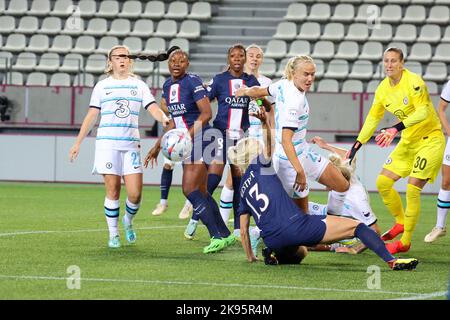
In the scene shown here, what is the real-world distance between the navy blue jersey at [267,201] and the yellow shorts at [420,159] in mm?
2395

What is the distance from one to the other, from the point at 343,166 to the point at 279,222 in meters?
2.04

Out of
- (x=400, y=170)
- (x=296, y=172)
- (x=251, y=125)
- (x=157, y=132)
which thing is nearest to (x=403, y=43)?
(x=157, y=132)

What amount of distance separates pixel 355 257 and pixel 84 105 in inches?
543

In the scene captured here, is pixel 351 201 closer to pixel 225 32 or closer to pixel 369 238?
pixel 369 238

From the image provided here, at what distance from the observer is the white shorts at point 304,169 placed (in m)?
9.70

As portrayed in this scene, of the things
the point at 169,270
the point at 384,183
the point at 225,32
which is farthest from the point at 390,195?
the point at 225,32

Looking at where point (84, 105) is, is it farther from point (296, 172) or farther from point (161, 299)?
point (161, 299)

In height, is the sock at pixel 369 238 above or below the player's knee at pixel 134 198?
above

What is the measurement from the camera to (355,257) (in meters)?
10.0

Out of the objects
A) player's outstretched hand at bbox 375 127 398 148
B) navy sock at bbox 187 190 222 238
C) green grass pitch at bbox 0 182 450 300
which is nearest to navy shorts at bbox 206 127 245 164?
green grass pitch at bbox 0 182 450 300

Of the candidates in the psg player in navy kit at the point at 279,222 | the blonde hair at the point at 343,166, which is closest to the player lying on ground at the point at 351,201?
the blonde hair at the point at 343,166

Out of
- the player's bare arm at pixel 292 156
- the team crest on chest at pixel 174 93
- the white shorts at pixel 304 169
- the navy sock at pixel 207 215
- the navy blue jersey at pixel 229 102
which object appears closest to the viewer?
the player's bare arm at pixel 292 156

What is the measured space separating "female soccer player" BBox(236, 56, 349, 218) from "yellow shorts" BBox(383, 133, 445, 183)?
116 centimetres

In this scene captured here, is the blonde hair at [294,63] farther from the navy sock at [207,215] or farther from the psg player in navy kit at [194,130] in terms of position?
the navy sock at [207,215]
